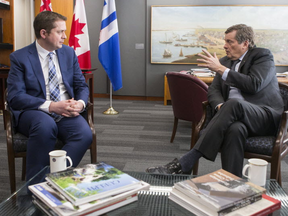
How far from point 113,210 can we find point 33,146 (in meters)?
0.97

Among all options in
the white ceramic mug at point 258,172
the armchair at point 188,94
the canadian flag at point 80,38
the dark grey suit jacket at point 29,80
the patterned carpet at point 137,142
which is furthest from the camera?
the canadian flag at point 80,38

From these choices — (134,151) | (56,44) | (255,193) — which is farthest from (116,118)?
(255,193)

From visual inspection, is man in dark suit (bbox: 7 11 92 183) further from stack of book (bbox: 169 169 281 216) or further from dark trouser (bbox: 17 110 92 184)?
stack of book (bbox: 169 169 281 216)

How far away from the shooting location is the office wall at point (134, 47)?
20.7 feet

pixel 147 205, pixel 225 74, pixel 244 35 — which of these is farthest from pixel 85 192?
pixel 244 35

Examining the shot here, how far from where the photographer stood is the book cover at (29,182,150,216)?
3.33 ft

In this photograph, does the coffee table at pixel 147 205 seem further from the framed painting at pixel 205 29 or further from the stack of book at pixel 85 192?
the framed painting at pixel 205 29

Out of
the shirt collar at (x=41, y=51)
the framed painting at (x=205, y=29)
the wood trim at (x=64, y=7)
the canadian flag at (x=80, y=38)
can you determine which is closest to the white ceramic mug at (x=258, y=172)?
the shirt collar at (x=41, y=51)

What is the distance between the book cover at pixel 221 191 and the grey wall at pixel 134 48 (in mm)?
5290

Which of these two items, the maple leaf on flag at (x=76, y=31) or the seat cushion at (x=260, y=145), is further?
the maple leaf on flag at (x=76, y=31)

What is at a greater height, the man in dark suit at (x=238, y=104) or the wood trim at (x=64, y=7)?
the wood trim at (x=64, y=7)

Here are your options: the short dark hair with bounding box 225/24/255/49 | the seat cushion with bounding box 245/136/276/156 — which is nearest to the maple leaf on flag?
the short dark hair with bounding box 225/24/255/49

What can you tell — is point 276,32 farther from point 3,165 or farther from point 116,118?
point 3,165

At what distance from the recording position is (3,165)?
2703mm
